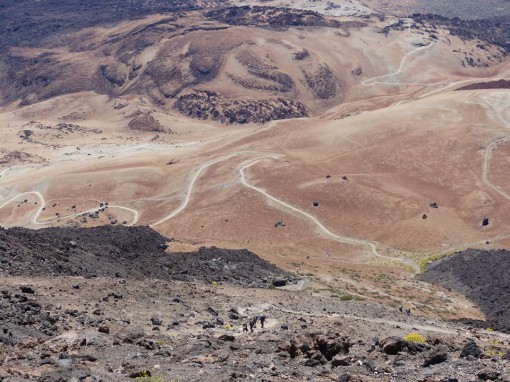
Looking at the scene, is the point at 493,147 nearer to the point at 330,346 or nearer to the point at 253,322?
the point at 253,322

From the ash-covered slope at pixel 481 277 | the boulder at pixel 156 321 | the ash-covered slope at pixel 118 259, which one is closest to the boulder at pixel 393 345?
the boulder at pixel 156 321

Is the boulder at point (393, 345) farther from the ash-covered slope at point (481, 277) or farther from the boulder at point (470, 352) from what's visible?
the ash-covered slope at point (481, 277)

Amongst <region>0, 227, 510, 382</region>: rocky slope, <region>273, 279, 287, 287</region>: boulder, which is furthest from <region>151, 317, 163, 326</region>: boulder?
<region>273, 279, 287, 287</region>: boulder

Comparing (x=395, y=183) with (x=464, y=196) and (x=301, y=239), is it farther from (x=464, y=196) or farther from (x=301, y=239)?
(x=301, y=239)

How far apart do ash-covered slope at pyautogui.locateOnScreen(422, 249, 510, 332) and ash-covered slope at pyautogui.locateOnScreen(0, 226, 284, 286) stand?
46.3 feet

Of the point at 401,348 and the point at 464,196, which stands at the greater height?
the point at 401,348

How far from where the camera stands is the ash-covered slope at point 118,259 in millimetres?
27406

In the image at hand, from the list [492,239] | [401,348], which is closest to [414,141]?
[492,239]

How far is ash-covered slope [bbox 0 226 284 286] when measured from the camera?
27406mm

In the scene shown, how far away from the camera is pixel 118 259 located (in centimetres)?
3544

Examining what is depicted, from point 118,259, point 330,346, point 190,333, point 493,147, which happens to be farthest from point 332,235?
point 330,346

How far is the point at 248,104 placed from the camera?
17600 cm

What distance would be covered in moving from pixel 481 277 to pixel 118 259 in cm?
2786

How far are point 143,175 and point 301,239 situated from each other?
35.5 m
